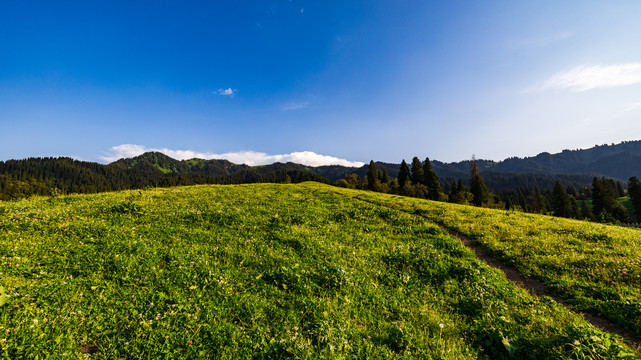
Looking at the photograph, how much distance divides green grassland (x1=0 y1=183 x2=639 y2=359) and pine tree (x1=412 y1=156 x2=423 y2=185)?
247ft

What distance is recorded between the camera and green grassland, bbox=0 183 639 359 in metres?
4.66

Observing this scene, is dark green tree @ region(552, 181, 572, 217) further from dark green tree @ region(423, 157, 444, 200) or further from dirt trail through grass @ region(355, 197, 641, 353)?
dirt trail through grass @ region(355, 197, 641, 353)

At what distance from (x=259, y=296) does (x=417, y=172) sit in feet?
288

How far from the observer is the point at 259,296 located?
6.50 meters

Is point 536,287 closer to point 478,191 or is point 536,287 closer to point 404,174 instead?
point 404,174

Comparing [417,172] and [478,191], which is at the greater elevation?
[417,172]

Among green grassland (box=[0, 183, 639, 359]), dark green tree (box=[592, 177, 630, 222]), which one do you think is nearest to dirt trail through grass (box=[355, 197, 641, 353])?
green grassland (box=[0, 183, 639, 359])

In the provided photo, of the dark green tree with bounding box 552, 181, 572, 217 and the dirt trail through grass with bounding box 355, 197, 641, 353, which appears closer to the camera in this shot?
the dirt trail through grass with bounding box 355, 197, 641, 353

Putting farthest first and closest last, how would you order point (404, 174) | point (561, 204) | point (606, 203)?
1. point (404, 174)
2. point (561, 204)
3. point (606, 203)

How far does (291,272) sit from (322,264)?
1808 millimetres

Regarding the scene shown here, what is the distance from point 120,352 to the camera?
4.31 metres

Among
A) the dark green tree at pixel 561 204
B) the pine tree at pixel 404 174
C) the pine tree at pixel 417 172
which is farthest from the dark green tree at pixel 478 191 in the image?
the dark green tree at pixel 561 204

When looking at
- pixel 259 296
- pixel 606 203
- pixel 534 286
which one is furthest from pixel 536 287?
pixel 606 203

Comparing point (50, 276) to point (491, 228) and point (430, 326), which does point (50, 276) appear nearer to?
point (430, 326)
